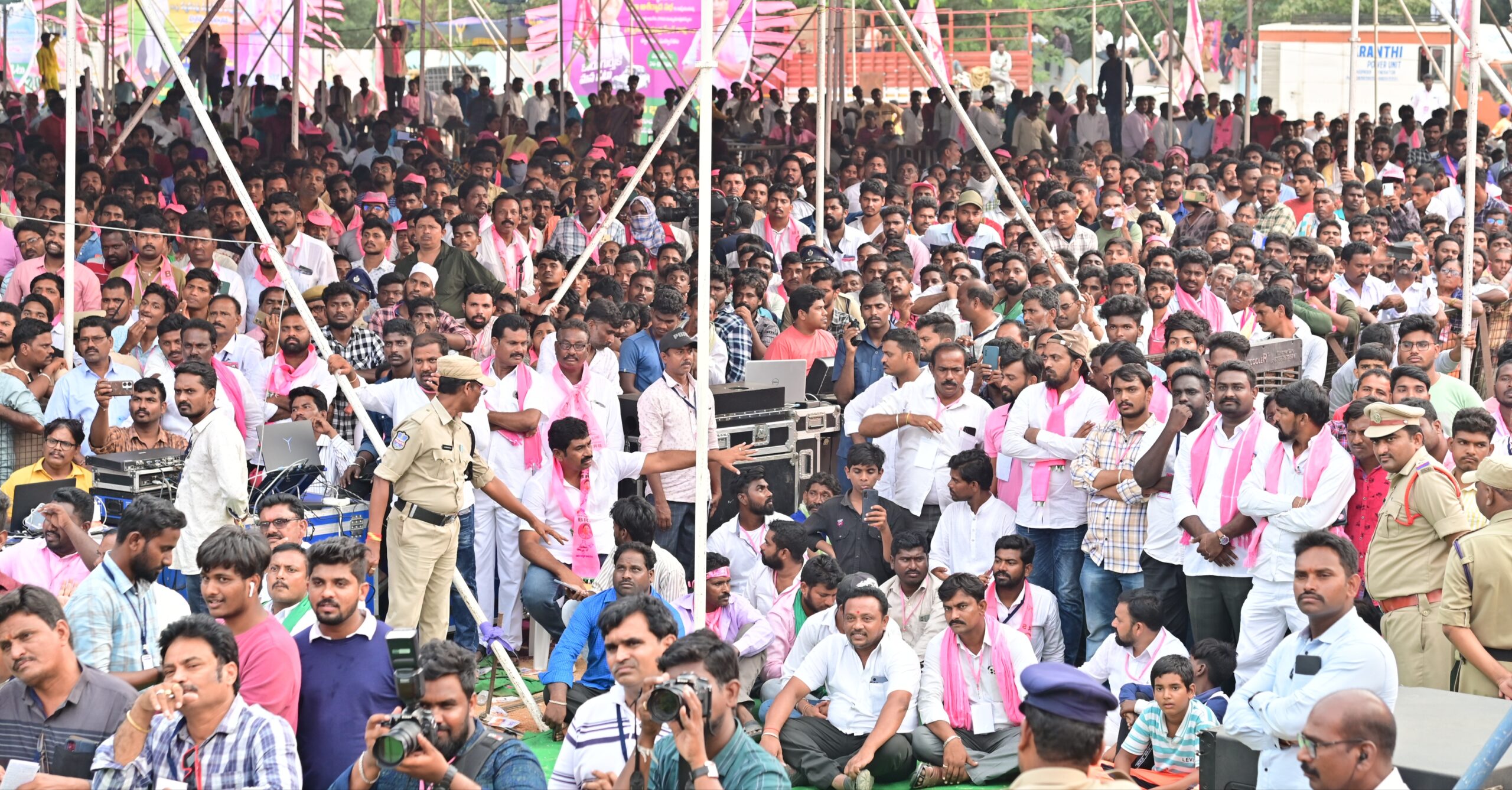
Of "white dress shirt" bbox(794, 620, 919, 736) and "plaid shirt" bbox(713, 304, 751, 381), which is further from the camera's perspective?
"plaid shirt" bbox(713, 304, 751, 381)

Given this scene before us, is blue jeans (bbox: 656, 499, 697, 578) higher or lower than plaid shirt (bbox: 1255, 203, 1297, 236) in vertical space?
lower

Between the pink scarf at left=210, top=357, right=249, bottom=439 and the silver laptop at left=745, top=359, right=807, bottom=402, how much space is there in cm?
256

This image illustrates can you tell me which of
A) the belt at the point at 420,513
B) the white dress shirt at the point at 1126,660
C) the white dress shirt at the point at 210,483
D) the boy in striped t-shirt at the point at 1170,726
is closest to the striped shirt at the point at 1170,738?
the boy in striped t-shirt at the point at 1170,726

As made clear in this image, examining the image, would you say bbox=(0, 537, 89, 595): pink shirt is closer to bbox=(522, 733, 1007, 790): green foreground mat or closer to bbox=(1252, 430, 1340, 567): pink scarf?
bbox=(522, 733, 1007, 790): green foreground mat

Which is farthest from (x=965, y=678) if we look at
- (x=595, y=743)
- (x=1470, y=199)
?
(x=1470, y=199)

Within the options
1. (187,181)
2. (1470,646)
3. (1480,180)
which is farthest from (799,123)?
(1470,646)

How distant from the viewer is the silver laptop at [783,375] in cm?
995

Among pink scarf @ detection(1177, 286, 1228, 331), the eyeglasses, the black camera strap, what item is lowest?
the black camera strap

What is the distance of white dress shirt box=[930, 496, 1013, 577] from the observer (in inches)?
341

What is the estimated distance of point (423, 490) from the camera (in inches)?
318

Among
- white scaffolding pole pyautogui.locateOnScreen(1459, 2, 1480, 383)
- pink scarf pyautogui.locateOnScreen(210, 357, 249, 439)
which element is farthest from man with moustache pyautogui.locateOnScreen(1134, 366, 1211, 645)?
pink scarf pyautogui.locateOnScreen(210, 357, 249, 439)

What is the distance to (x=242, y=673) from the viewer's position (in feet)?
18.4

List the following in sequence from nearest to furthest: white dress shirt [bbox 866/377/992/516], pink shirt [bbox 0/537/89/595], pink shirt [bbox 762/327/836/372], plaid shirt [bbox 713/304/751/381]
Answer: pink shirt [bbox 0/537/89/595] → white dress shirt [bbox 866/377/992/516] → plaid shirt [bbox 713/304/751/381] → pink shirt [bbox 762/327/836/372]

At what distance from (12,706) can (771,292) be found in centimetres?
758
